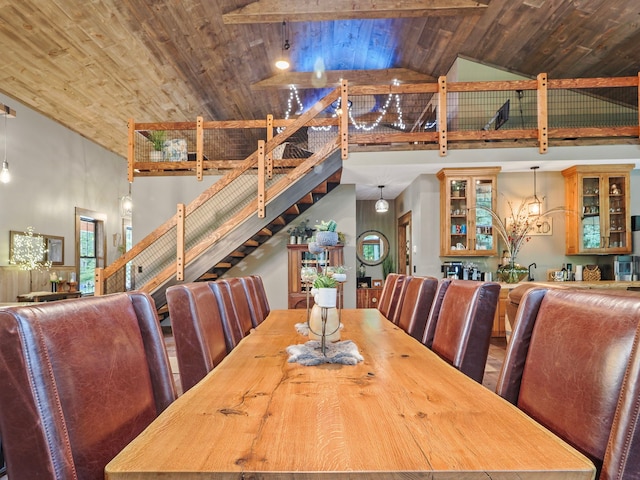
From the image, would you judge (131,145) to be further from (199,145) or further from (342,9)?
(342,9)

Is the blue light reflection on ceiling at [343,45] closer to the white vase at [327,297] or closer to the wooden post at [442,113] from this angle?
the wooden post at [442,113]

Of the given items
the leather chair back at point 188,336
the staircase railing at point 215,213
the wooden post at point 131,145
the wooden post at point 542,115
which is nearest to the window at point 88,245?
the staircase railing at point 215,213

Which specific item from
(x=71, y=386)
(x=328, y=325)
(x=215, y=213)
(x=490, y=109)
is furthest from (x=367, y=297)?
(x=71, y=386)

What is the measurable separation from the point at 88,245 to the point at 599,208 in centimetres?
912

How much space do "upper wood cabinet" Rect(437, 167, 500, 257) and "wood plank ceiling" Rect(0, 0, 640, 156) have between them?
209cm

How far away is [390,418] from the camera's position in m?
0.92

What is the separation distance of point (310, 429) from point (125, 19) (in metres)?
5.74

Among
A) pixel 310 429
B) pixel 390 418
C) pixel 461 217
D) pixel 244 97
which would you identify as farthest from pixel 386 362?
pixel 244 97

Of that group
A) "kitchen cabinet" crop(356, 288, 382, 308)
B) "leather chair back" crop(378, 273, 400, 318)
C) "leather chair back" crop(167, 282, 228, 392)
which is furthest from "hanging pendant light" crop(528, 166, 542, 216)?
"leather chair back" crop(167, 282, 228, 392)

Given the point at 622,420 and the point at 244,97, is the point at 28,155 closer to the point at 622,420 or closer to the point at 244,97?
the point at 244,97

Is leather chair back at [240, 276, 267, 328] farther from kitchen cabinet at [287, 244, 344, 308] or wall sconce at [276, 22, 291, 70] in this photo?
wall sconce at [276, 22, 291, 70]

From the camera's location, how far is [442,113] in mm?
4867

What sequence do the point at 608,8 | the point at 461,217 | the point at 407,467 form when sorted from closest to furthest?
the point at 407,467 < the point at 608,8 < the point at 461,217

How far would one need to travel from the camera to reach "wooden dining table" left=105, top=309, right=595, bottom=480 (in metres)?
0.69
